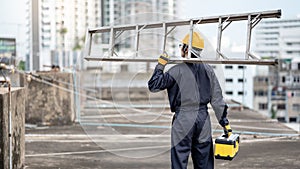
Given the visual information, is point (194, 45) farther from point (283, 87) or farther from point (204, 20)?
point (283, 87)

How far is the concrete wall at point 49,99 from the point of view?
36.9 feet

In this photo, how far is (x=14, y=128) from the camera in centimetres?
554

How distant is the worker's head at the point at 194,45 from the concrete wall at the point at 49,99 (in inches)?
274

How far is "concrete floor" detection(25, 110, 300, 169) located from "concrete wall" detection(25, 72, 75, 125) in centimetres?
44

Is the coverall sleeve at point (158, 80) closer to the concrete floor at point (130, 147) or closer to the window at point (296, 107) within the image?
the concrete floor at point (130, 147)

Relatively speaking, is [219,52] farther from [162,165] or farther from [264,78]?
[264,78]

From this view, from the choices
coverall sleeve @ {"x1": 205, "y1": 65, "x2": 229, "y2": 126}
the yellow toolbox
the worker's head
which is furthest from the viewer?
coverall sleeve @ {"x1": 205, "y1": 65, "x2": 229, "y2": 126}

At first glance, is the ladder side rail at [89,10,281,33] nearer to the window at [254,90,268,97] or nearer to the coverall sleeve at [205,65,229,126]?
the coverall sleeve at [205,65,229,126]

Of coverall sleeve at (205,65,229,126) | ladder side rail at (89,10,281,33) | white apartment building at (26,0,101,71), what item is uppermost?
white apartment building at (26,0,101,71)

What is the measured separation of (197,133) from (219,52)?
0.93 metres

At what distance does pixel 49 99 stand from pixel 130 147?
3.74m

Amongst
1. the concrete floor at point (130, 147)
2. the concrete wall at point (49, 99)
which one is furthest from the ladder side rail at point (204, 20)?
the concrete wall at point (49, 99)

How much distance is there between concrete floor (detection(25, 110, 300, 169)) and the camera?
22.0 ft

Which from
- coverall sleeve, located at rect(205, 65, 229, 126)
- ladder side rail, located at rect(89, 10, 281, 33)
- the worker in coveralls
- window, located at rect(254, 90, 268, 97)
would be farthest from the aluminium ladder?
window, located at rect(254, 90, 268, 97)
